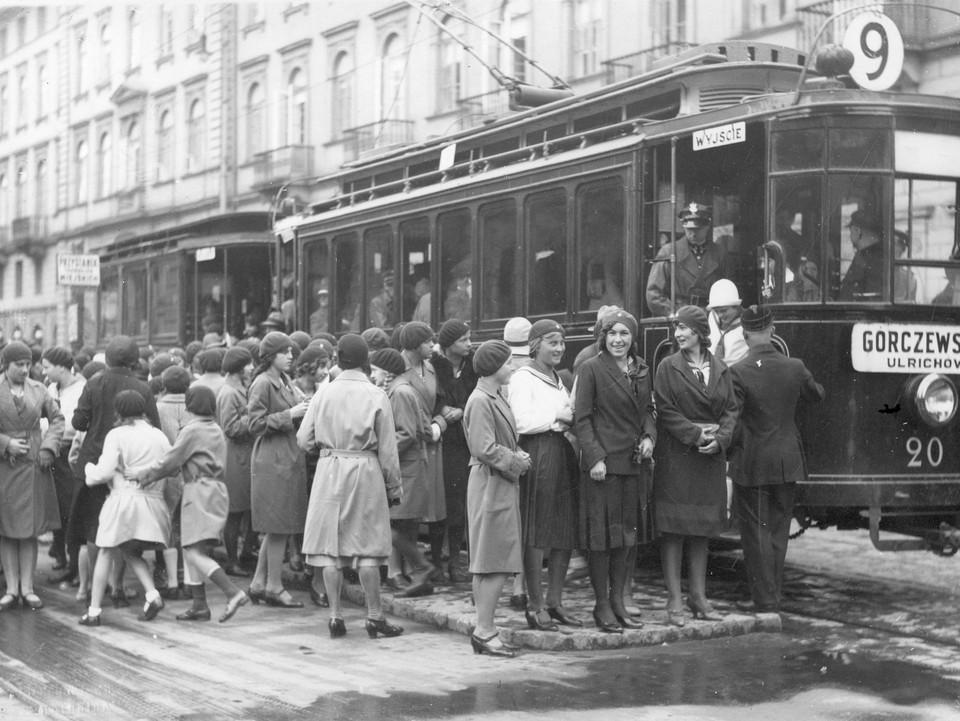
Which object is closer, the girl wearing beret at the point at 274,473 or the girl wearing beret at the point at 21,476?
the girl wearing beret at the point at 274,473

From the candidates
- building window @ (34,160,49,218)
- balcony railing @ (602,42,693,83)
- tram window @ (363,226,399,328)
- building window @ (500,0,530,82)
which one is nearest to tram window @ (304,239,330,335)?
tram window @ (363,226,399,328)

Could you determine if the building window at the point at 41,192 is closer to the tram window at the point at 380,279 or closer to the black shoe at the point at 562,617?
the tram window at the point at 380,279

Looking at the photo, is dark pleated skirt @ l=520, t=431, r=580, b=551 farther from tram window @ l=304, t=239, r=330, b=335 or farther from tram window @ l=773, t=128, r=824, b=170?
tram window @ l=304, t=239, r=330, b=335

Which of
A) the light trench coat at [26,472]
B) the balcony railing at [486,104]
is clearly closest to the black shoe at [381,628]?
the light trench coat at [26,472]

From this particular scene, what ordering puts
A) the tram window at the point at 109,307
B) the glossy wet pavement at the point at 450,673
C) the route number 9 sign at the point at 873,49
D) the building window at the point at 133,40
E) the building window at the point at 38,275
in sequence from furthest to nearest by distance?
the building window at the point at 38,275 → the building window at the point at 133,40 → the tram window at the point at 109,307 → the route number 9 sign at the point at 873,49 → the glossy wet pavement at the point at 450,673

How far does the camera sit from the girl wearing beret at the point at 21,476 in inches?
405

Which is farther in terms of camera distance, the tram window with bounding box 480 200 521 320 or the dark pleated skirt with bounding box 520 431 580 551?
the tram window with bounding box 480 200 521 320

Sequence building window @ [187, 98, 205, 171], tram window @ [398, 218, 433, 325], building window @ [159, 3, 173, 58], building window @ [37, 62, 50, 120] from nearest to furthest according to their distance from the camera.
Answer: tram window @ [398, 218, 433, 325], building window @ [187, 98, 205, 171], building window @ [159, 3, 173, 58], building window @ [37, 62, 50, 120]

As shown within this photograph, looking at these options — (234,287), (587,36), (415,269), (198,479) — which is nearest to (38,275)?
(587,36)

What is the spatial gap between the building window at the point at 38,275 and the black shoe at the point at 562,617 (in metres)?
43.1

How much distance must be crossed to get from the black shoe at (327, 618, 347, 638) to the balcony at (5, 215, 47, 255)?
137 feet

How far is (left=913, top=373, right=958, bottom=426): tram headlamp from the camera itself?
9484 mm

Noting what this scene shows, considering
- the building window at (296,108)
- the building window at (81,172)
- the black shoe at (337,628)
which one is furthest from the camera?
the building window at (81,172)

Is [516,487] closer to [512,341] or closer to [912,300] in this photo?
[512,341]
